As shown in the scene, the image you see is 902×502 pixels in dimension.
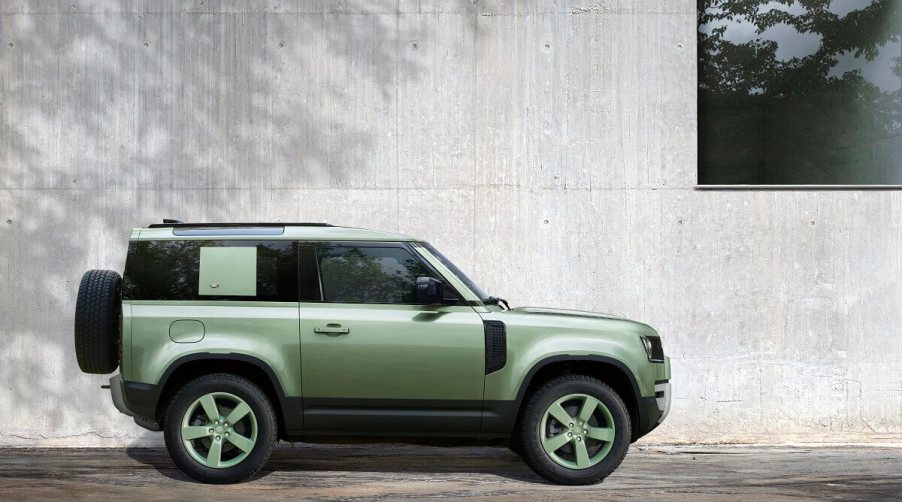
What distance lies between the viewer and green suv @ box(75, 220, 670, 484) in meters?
7.18

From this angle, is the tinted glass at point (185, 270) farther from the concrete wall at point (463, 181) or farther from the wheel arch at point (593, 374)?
the concrete wall at point (463, 181)

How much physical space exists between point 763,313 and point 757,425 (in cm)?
110

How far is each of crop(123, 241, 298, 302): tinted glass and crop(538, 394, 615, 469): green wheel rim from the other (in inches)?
83.2

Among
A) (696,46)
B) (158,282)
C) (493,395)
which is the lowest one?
(493,395)

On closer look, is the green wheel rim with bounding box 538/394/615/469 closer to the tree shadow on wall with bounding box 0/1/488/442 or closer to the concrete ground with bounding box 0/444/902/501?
the concrete ground with bounding box 0/444/902/501

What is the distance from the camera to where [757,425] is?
9648 millimetres

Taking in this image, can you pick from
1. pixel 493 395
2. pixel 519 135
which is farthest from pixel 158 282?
pixel 519 135

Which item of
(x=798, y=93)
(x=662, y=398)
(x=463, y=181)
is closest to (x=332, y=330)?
(x=662, y=398)

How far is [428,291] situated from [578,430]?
1.54 m

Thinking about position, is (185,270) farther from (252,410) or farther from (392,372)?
(392,372)

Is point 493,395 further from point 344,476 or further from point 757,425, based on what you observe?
point 757,425

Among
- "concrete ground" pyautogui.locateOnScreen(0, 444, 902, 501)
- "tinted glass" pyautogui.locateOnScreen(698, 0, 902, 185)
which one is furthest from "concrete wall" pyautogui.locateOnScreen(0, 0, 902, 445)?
"concrete ground" pyautogui.locateOnScreen(0, 444, 902, 501)

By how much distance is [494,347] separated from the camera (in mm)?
7223

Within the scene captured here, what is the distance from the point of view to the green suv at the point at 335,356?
23.6 feet
